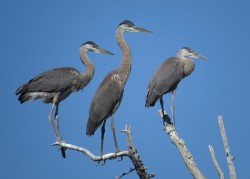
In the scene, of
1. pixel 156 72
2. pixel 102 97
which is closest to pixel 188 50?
pixel 156 72

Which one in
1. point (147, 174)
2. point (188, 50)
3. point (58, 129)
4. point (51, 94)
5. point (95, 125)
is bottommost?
point (147, 174)

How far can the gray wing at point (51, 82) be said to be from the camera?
1167cm

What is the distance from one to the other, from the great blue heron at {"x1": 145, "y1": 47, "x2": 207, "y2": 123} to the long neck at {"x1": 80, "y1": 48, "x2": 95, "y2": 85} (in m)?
1.32

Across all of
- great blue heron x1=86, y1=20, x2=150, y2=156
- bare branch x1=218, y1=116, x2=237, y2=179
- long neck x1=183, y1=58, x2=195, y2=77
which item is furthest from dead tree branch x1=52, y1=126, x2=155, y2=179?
long neck x1=183, y1=58, x2=195, y2=77

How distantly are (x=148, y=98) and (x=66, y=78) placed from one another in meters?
1.82

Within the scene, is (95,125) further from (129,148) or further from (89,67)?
(89,67)

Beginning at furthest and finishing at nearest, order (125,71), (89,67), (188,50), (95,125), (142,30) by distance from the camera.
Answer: (188,50)
(89,67)
(142,30)
(125,71)
(95,125)

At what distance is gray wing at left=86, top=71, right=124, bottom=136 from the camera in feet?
31.6

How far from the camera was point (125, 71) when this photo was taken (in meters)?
10.4

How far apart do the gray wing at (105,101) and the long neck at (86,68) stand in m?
1.94

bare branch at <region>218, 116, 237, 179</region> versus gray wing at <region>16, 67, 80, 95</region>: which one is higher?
gray wing at <region>16, 67, 80, 95</region>

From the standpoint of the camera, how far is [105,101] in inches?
385

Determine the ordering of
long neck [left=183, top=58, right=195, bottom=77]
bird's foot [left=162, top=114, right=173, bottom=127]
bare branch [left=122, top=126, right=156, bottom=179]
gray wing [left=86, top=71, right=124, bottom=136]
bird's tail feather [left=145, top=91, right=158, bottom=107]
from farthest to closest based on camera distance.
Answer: long neck [left=183, top=58, right=195, bottom=77] < bird's tail feather [left=145, top=91, right=158, bottom=107] < bird's foot [left=162, top=114, right=173, bottom=127] < gray wing [left=86, top=71, right=124, bottom=136] < bare branch [left=122, top=126, right=156, bottom=179]

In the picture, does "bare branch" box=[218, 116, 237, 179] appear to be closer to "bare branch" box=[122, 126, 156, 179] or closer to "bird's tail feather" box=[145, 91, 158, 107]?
"bare branch" box=[122, 126, 156, 179]
